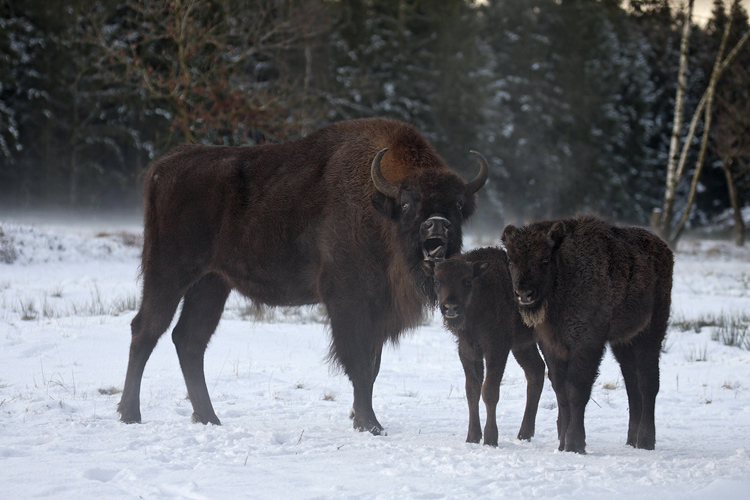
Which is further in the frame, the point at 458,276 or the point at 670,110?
the point at 670,110

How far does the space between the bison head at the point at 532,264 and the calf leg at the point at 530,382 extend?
574 millimetres

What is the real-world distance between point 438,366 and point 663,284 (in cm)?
370

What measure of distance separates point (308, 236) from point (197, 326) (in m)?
1.42

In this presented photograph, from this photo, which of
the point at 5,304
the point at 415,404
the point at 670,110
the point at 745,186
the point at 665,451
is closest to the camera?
the point at 665,451

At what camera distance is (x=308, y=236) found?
6.66m

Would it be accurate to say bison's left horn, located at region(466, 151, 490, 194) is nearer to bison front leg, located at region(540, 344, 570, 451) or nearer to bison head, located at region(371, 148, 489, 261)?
bison head, located at region(371, 148, 489, 261)

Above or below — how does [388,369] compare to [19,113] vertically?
below

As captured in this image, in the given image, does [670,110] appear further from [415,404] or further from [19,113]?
[415,404]

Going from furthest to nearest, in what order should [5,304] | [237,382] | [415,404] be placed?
[5,304], [237,382], [415,404]

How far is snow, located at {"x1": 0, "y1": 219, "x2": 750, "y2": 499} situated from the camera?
167 inches

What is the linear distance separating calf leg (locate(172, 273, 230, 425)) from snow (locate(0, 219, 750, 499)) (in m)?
0.31

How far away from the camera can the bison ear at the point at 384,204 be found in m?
6.35

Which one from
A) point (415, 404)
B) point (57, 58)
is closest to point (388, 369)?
point (415, 404)

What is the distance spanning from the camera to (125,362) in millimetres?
8438
